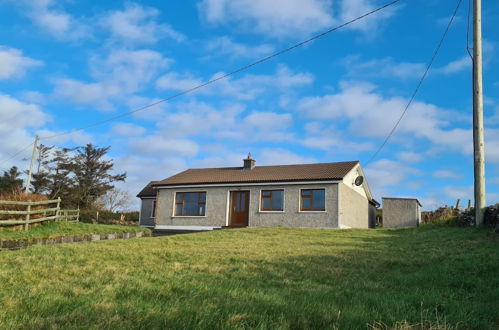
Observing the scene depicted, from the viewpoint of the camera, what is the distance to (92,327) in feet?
9.26

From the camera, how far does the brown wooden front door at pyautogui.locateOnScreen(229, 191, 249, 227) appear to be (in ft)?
79.3

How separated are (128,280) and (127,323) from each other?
224cm

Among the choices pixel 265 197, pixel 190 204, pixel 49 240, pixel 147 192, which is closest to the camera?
pixel 49 240

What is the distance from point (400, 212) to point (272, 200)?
8.87m

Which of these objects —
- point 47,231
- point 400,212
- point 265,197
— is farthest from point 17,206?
point 400,212

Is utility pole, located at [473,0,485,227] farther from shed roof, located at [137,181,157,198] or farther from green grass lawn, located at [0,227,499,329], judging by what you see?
shed roof, located at [137,181,157,198]

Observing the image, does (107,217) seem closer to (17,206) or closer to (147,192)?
(147,192)

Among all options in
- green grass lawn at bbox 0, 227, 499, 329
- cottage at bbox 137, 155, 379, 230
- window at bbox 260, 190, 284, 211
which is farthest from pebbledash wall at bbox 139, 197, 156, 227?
green grass lawn at bbox 0, 227, 499, 329

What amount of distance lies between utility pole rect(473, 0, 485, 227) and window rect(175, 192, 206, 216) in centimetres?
1641

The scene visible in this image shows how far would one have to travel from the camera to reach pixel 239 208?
80.3 feet

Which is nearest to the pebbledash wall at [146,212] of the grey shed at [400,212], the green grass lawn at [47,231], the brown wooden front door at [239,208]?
the brown wooden front door at [239,208]

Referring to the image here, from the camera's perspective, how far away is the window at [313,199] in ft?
72.4

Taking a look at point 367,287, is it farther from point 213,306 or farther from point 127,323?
point 127,323

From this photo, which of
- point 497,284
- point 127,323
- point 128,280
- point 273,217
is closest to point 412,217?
point 273,217
